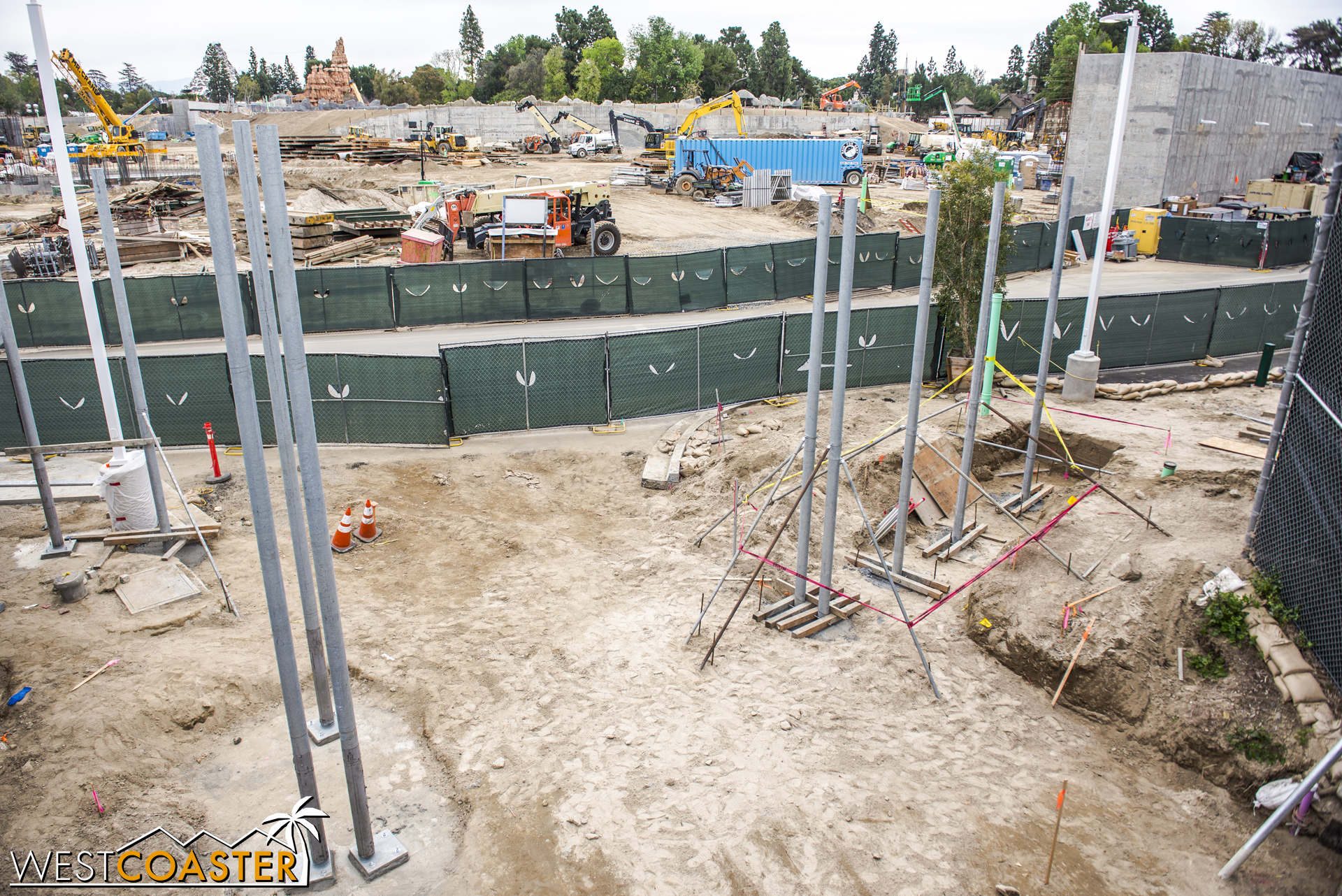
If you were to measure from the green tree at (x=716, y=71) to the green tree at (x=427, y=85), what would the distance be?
33.8m

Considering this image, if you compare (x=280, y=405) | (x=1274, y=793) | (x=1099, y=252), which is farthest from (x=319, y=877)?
(x=1099, y=252)

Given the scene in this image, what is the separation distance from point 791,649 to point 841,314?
3637 mm

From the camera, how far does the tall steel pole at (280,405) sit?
187 inches

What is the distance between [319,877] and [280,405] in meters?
3.49

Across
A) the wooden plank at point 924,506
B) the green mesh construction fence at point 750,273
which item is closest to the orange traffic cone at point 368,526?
the wooden plank at point 924,506

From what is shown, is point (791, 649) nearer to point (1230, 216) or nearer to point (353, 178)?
point (1230, 216)

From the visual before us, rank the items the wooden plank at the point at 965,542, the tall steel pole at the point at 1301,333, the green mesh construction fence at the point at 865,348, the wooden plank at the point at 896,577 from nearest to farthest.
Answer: the tall steel pole at the point at 1301,333
the wooden plank at the point at 896,577
the wooden plank at the point at 965,542
the green mesh construction fence at the point at 865,348

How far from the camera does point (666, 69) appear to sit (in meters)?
97.8

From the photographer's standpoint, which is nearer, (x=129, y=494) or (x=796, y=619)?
(x=796, y=619)

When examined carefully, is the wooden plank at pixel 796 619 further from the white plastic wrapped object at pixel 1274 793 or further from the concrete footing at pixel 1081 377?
the concrete footing at pixel 1081 377

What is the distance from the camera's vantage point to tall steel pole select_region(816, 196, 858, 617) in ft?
27.4

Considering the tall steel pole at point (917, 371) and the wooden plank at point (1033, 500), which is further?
the wooden plank at point (1033, 500)

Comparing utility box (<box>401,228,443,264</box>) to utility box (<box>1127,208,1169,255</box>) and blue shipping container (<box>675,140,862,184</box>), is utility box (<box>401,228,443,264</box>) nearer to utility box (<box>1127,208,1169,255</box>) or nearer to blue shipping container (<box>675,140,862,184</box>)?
blue shipping container (<box>675,140,862,184</box>)

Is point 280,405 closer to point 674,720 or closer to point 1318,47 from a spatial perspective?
point 674,720
